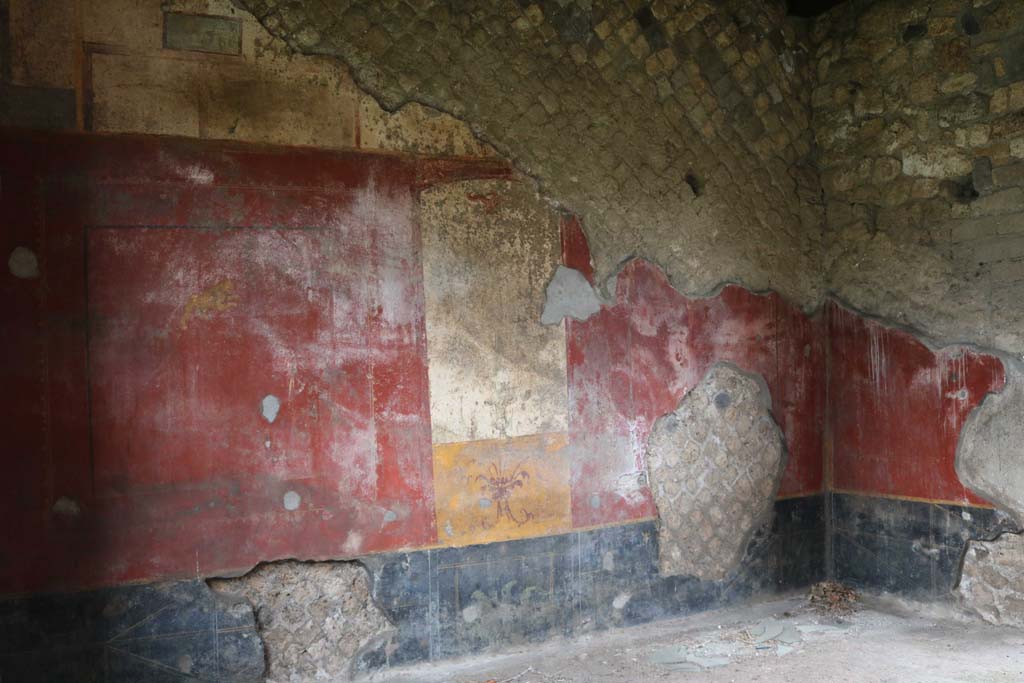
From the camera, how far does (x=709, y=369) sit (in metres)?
4.07

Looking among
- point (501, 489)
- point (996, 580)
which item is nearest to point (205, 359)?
point (501, 489)

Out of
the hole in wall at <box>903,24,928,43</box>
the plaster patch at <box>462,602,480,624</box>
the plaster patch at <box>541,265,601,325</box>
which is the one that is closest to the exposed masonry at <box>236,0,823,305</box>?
the plaster patch at <box>541,265,601,325</box>

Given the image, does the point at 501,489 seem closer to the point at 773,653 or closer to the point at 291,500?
the point at 291,500

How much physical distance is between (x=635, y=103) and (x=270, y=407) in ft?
7.06

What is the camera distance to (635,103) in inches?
155

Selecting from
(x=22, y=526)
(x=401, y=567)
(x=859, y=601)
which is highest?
(x=22, y=526)

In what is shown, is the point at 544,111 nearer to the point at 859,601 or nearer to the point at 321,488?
the point at 321,488

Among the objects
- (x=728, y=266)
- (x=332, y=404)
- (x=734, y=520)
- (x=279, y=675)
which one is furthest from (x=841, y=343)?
(x=279, y=675)

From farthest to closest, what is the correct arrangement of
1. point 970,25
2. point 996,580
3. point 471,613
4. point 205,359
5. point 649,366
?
point 649,366
point 970,25
point 996,580
point 471,613
point 205,359

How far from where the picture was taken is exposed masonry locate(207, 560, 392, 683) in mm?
3107

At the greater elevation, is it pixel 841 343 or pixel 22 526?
pixel 841 343

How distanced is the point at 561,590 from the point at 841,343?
1948 millimetres

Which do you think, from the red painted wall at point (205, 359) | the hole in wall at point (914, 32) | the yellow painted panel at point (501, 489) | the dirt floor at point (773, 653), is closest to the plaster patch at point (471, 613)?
the dirt floor at point (773, 653)

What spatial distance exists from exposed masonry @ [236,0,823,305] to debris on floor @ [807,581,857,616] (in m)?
1.47
